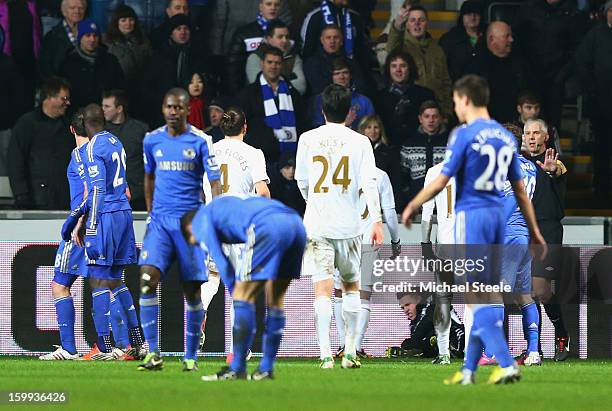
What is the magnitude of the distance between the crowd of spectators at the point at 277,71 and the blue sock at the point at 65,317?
101 inches

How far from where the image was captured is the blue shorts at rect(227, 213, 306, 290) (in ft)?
33.3

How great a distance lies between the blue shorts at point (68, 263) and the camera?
1440 cm

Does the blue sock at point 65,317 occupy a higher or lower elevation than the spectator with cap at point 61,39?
lower

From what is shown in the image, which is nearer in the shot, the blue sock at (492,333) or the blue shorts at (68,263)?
the blue sock at (492,333)

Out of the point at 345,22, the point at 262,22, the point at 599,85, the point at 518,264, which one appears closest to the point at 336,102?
the point at 518,264

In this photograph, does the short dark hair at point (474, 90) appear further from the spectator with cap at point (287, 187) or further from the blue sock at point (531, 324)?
the spectator with cap at point (287, 187)

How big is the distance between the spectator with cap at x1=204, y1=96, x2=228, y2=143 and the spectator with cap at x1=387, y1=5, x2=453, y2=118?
2.57 meters

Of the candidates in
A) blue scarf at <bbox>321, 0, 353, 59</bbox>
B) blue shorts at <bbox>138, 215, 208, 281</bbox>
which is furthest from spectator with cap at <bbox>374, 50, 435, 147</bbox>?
blue shorts at <bbox>138, 215, 208, 281</bbox>

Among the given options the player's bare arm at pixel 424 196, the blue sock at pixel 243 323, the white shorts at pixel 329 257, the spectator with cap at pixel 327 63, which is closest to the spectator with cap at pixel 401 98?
the spectator with cap at pixel 327 63

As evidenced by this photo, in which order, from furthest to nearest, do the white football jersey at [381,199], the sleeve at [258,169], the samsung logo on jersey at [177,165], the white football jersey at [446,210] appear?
the white football jersey at [381,199], the white football jersey at [446,210], the sleeve at [258,169], the samsung logo on jersey at [177,165]

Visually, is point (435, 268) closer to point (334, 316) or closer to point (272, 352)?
point (334, 316)

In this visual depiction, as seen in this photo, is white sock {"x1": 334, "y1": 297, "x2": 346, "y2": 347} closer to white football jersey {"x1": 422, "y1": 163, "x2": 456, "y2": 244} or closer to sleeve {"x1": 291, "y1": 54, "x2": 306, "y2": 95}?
white football jersey {"x1": 422, "y1": 163, "x2": 456, "y2": 244}

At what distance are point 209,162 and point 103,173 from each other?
208 centimetres

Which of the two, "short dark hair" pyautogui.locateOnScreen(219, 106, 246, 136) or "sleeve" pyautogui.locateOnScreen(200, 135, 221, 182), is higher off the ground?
"short dark hair" pyautogui.locateOnScreen(219, 106, 246, 136)
